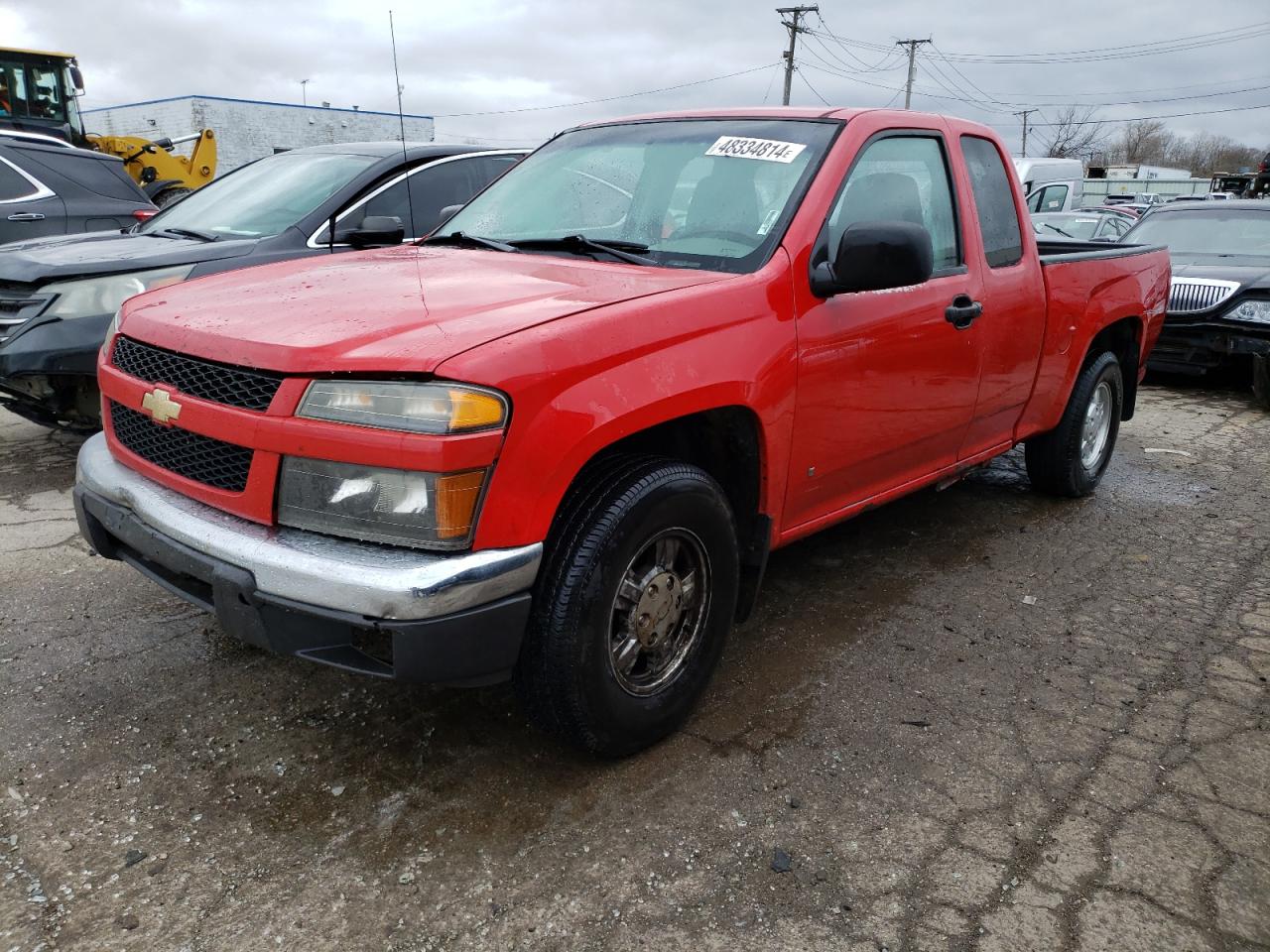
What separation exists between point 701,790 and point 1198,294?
7790 mm

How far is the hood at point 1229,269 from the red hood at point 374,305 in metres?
7.39

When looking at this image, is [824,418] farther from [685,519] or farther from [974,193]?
[974,193]

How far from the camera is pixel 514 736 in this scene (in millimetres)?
2896

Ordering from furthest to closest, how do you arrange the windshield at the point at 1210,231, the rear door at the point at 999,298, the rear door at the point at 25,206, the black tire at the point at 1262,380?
the windshield at the point at 1210,231, the black tire at the point at 1262,380, the rear door at the point at 25,206, the rear door at the point at 999,298

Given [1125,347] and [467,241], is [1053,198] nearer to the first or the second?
[1125,347]

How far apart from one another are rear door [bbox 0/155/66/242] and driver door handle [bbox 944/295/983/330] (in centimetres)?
666

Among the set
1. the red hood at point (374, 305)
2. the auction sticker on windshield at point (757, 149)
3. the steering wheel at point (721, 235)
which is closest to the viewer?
the red hood at point (374, 305)

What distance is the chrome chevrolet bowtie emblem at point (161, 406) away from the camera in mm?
2531

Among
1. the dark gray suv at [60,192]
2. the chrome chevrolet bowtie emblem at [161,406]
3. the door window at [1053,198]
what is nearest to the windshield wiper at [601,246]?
the chrome chevrolet bowtie emblem at [161,406]

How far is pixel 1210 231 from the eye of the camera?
A: 9.59m

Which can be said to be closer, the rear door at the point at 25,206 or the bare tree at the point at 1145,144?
the rear door at the point at 25,206

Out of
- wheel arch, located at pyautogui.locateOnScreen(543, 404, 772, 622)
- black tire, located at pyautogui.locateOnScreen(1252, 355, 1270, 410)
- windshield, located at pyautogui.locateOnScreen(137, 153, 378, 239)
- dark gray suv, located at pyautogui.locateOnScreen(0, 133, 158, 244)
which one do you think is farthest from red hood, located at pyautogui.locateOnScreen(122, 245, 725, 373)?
black tire, located at pyautogui.locateOnScreen(1252, 355, 1270, 410)

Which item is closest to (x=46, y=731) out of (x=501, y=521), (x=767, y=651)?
(x=501, y=521)

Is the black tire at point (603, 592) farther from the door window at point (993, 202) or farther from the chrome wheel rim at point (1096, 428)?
the chrome wheel rim at point (1096, 428)
